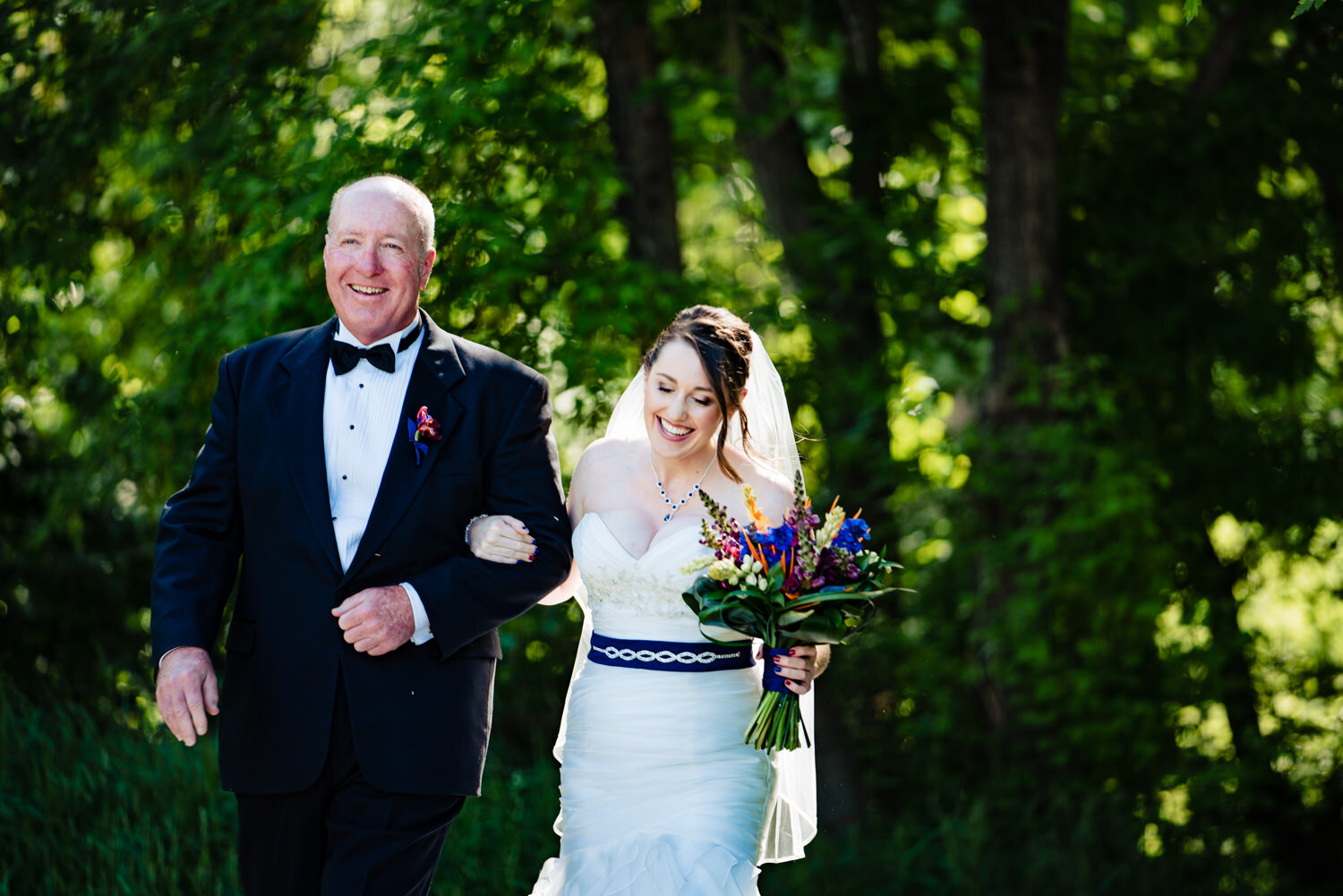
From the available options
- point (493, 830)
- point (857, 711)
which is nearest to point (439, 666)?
point (493, 830)

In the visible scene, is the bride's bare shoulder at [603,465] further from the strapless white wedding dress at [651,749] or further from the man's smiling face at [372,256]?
the man's smiling face at [372,256]

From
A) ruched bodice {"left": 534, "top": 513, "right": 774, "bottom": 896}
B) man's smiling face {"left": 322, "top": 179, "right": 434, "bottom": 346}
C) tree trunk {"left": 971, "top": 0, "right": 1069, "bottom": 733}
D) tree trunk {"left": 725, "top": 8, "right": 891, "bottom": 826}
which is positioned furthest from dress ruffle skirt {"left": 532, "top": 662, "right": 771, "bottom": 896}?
tree trunk {"left": 971, "top": 0, "right": 1069, "bottom": 733}

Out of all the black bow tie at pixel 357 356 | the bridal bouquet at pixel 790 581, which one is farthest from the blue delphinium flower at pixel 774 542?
the black bow tie at pixel 357 356

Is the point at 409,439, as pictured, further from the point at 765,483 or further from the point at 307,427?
the point at 765,483

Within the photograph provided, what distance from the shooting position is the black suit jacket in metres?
3.25

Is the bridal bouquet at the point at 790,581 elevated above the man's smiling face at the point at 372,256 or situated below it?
below

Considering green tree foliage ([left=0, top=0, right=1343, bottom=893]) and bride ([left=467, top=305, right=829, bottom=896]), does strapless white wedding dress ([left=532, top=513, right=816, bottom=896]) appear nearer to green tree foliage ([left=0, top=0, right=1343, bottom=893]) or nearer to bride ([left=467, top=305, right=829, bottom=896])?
bride ([left=467, top=305, right=829, bottom=896])

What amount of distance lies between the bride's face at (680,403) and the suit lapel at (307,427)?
0.92 meters

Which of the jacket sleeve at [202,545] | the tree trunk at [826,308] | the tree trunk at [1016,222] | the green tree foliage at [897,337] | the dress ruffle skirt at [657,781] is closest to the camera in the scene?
the jacket sleeve at [202,545]

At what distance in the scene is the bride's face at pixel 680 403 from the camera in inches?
147

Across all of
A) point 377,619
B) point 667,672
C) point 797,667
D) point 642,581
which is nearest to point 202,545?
point 377,619

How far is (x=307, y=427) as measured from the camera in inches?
131

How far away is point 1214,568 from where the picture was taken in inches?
316

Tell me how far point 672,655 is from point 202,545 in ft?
4.22
